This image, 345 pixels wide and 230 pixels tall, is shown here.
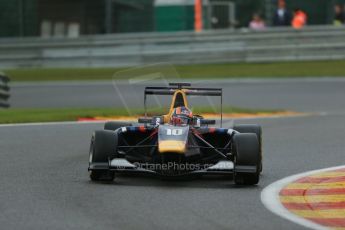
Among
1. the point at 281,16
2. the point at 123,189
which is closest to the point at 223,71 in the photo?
the point at 281,16

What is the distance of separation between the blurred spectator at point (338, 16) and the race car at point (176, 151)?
58.6 feet

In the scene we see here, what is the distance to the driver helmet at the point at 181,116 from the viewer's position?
1058 cm

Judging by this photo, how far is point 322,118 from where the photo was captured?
18297 mm

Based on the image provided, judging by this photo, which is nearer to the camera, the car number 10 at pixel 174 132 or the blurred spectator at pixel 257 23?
the car number 10 at pixel 174 132

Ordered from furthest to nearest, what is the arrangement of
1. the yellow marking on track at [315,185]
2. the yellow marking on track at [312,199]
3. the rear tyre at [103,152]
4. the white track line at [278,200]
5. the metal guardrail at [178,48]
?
the metal guardrail at [178,48], the rear tyre at [103,152], the yellow marking on track at [315,185], the yellow marking on track at [312,199], the white track line at [278,200]

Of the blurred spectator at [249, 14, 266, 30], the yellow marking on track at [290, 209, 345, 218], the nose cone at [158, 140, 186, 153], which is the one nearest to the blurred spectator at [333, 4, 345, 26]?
the blurred spectator at [249, 14, 266, 30]

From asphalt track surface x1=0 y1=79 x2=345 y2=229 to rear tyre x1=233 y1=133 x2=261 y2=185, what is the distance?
0.38 feet

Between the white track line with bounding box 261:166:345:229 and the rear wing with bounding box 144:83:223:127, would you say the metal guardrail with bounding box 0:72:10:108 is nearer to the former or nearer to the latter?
the rear wing with bounding box 144:83:223:127

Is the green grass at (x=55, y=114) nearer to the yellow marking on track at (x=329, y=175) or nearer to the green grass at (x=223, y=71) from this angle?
the yellow marking on track at (x=329, y=175)

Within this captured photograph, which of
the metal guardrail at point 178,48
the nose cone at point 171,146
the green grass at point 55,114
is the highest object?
the metal guardrail at point 178,48

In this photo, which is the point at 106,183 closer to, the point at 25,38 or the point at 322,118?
the point at 322,118

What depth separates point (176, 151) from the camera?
389 inches

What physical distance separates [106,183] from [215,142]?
4.42 feet

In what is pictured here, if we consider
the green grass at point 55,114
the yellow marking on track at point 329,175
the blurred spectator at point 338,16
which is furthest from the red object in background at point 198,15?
the yellow marking on track at point 329,175
